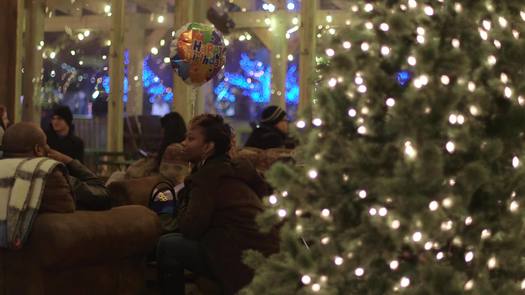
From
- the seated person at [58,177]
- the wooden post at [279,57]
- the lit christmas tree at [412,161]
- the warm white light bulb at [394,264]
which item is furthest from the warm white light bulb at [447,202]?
the wooden post at [279,57]

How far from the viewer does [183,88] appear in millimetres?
11078

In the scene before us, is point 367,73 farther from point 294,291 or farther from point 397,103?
point 294,291

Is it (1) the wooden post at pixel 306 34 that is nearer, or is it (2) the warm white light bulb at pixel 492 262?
(2) the warm white light bulb at pixel 492 262

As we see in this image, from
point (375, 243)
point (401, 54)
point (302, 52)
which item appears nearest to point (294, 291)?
point (375, 243)

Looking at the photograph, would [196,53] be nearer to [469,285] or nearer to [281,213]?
[281,213]

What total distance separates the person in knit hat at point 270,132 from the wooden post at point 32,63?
187 inches

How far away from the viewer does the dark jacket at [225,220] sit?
448 centimetres

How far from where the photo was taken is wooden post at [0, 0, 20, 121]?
32.8ft

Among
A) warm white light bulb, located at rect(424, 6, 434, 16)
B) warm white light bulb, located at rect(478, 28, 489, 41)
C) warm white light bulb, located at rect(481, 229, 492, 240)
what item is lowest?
warm white light bulb, located at rect(481, 229, 492, 240)

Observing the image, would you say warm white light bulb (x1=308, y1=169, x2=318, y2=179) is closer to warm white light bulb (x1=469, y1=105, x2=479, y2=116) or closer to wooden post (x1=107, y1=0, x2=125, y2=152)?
warm white light bulb (x1=469, y1=105, x2=479, y2=116)

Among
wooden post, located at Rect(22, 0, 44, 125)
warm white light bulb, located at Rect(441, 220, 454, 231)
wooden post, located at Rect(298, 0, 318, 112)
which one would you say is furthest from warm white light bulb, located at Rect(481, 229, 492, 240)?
wooden post, located at Rect(22, 0, 44, 125)

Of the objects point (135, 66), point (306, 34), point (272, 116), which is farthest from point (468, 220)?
point (135, 66)

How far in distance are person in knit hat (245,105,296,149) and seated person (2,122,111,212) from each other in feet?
7.53

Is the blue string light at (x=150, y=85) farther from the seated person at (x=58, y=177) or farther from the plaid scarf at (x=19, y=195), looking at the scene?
the plaid scarf at (x=19, y=195)
